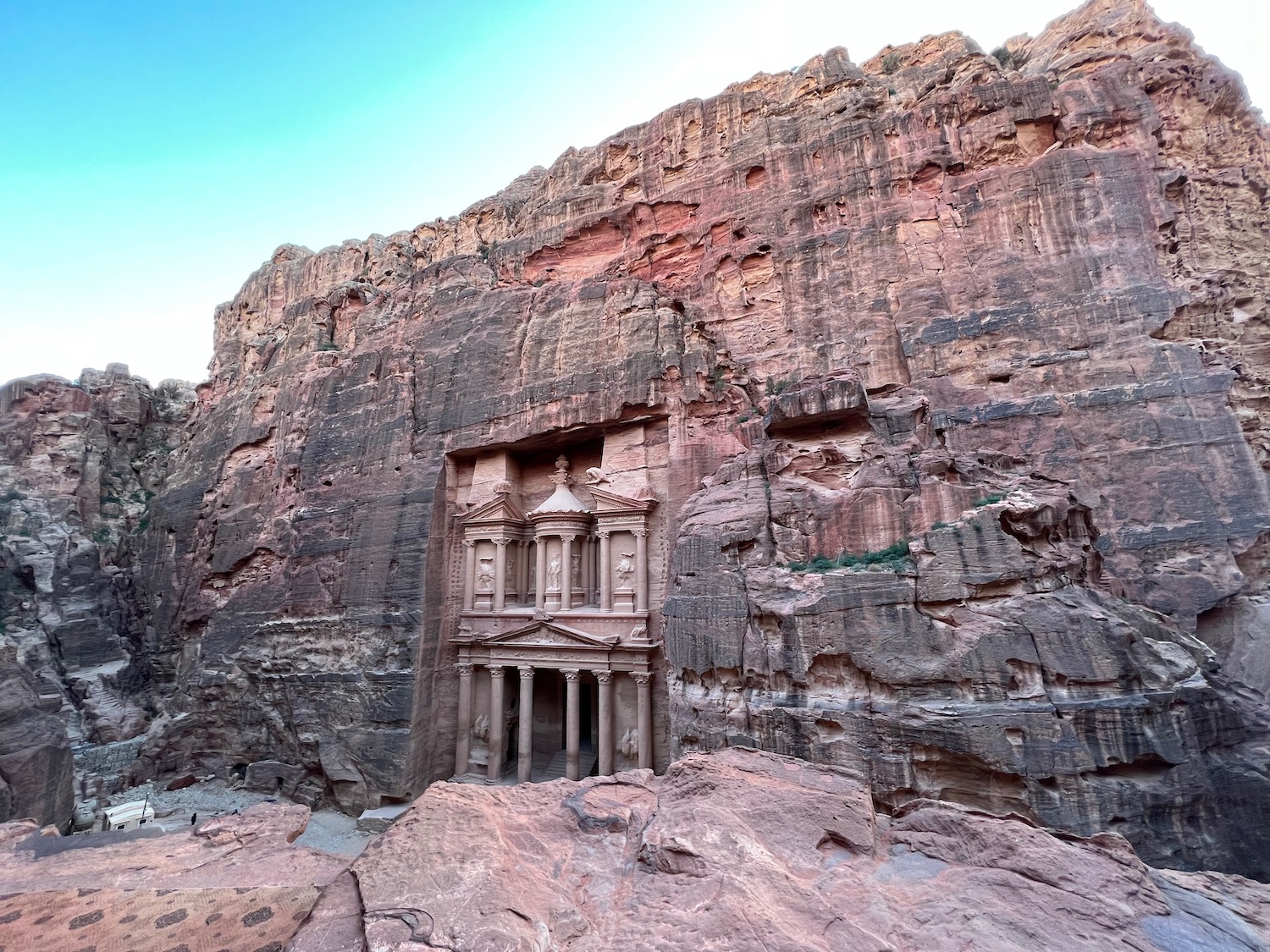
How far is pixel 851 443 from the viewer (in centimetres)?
1188

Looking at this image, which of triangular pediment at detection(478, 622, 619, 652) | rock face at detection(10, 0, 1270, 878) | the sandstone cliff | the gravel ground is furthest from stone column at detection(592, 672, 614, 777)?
the sandstone cliff

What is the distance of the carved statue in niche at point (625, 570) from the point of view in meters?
16.6

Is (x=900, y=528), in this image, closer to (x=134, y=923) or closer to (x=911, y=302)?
(x=911, y=302)

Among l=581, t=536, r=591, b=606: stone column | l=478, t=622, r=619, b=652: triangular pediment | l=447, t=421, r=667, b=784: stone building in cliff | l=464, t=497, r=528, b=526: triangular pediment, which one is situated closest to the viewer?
l=447, t=421, r=667, b=784: stone building in cliff

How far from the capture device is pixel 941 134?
55.6 ft

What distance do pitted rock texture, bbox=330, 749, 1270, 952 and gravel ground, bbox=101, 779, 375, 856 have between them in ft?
46.3

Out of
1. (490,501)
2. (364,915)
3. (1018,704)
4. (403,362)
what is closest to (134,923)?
(364,915)

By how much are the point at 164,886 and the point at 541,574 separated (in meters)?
14.1

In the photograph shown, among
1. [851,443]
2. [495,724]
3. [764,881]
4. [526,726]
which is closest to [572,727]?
[526,726]

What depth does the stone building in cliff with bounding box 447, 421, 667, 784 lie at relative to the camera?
629 inches

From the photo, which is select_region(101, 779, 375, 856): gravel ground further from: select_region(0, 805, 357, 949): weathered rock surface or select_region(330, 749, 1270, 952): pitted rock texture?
select_region(330, 749, 1270, 952): pitted rock texture

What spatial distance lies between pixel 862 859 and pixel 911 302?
15841 mm

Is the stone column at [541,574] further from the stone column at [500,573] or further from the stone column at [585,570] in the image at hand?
the stone column at [585,570]

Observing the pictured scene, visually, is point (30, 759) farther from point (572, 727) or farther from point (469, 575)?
point (572, 727)
